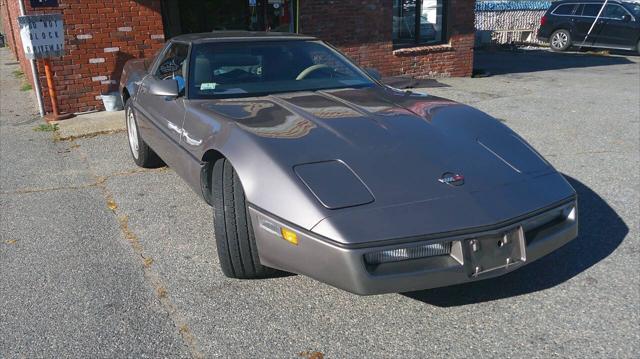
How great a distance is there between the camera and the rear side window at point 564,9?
690 inches

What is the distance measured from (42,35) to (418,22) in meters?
7.13

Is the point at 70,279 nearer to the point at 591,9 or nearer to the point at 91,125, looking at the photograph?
the point at 91,125

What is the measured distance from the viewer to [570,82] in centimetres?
1082

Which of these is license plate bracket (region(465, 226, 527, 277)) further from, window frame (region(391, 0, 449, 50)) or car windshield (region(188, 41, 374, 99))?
window frame (region(391, 0, 449, 50))

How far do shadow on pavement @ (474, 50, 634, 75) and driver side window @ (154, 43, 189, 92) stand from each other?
9.23 metres

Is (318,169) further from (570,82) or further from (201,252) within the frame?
(570,82)

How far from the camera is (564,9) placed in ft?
58.2

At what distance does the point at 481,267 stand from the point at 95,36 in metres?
7.16

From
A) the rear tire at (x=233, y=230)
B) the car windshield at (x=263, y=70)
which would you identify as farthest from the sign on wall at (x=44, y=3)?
the rear tire at (x=233, y=230)

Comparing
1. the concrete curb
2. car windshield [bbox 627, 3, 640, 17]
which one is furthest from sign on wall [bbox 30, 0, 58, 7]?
car windshield [bbox 627, 3, 640, 17]

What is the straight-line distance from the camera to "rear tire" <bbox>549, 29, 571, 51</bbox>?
57.4ft

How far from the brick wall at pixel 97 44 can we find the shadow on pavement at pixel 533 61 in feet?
25.5

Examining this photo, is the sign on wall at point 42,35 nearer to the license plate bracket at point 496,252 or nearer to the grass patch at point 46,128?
the grass patch at point 46,128

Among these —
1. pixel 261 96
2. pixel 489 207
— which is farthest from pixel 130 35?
pixel 489 207
